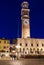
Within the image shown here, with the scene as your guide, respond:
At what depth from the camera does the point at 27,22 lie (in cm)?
6719

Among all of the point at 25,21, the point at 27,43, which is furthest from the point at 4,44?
the point at 25,21

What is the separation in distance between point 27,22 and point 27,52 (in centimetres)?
897

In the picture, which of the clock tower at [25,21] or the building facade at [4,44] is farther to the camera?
the clock tower at [25,21]

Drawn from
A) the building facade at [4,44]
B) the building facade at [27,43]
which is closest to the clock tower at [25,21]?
the building facade at [27,43]

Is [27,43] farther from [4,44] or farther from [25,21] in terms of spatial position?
[25,21]

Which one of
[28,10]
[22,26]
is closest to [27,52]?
[22,26]

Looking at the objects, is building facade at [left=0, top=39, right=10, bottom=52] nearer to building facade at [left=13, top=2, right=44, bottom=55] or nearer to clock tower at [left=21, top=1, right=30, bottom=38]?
building facade at [left=13, top=2, right=44, bottom=55]

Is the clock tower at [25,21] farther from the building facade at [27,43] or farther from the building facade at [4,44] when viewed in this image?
the building facade at [4,44]

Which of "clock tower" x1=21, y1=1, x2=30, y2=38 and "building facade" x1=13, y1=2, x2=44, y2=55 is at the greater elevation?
"clock tower" x1=21, y1=1, x2=30, y2=38

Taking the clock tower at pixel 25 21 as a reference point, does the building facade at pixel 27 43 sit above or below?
below

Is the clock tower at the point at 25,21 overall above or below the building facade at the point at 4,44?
above

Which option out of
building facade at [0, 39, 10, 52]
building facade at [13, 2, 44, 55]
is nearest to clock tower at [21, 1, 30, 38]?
building facade at [13, 2, 44, 55]

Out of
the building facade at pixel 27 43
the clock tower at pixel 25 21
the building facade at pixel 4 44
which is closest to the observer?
the building facade at pixel 4 44

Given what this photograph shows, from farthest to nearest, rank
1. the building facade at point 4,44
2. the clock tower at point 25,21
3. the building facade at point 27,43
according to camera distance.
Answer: the clock tower at point 25,21 < the building facade at point 27,43 < the building facade at point 4,44
